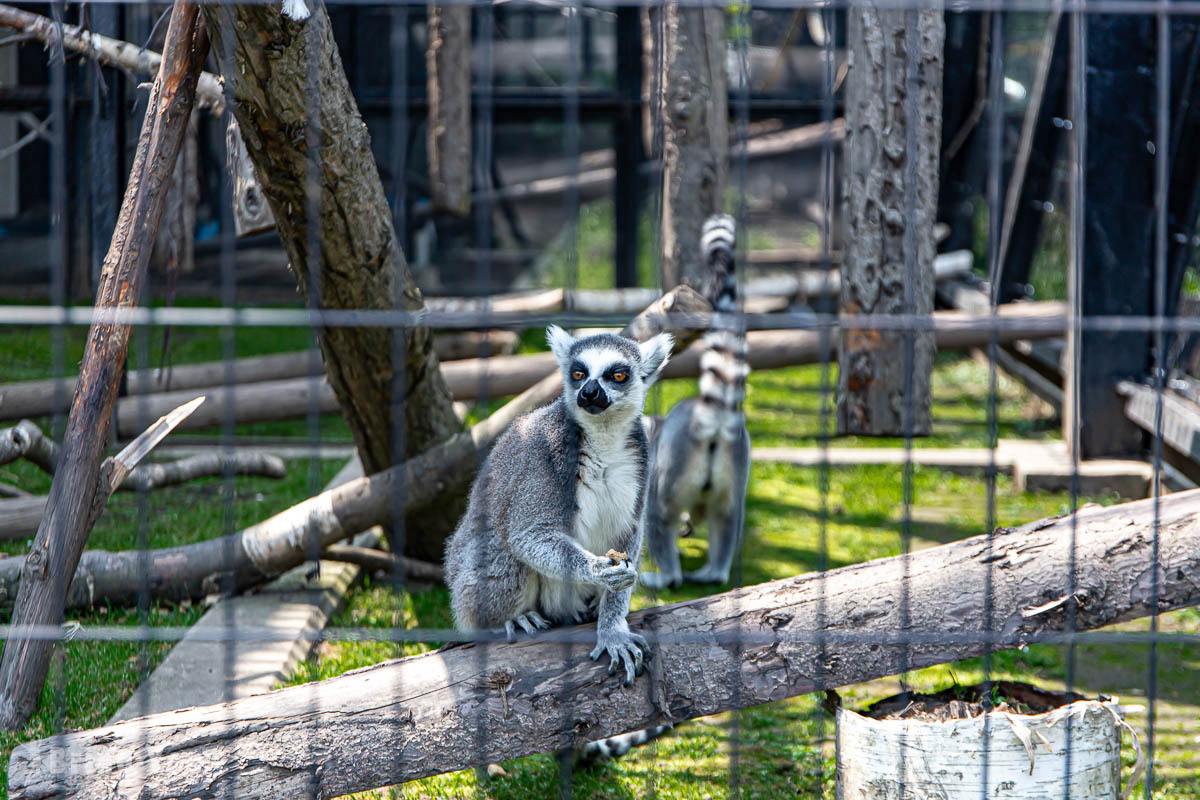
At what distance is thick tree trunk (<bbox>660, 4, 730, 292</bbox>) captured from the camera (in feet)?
16.8

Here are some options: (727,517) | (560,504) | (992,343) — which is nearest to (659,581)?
(727,517)

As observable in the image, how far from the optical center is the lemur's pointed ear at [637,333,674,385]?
11.1 ft

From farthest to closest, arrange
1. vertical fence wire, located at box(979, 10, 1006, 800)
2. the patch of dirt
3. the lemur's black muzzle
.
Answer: the lemur's black muzzle < the patch of dirt < vertical fence wire, located at box(979, 10, 1006, 800)

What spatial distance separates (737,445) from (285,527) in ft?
6.72

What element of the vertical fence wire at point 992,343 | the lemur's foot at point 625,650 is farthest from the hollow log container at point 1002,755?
the lemur's foot at point 625,650

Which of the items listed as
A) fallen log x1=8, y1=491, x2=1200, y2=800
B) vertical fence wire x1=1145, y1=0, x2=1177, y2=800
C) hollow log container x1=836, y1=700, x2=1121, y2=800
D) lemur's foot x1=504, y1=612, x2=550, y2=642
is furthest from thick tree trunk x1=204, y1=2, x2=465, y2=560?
vertical fence wire x1=1145, y1=0, x2=1177, y2=800

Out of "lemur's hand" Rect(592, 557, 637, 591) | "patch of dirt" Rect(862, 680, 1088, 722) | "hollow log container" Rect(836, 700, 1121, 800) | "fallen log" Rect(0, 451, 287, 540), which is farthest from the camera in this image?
"fallen log" Rect(0, 451, 287, 540)

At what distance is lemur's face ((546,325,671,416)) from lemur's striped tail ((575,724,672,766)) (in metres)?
1.00

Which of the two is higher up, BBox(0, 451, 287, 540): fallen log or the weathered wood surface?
the weathered wood surface

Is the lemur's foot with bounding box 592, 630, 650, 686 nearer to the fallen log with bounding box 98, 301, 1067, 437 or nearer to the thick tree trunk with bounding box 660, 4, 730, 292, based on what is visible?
the thick tree trunk with bounding box 660, 4, 730, 292

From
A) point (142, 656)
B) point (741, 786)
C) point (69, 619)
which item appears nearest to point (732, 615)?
point (741, 786)

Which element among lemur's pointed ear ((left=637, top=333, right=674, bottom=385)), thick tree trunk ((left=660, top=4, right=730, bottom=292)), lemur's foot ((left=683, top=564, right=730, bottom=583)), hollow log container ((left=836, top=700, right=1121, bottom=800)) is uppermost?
thick tree trunk ((left=660, top=4, right=730, bottom=292))

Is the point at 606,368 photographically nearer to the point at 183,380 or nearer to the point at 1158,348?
the point at 1158,348

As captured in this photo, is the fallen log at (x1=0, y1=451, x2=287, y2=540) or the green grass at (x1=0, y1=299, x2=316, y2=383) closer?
the fallen log at (x1=0, y1=451, x2=287, y2=540)
